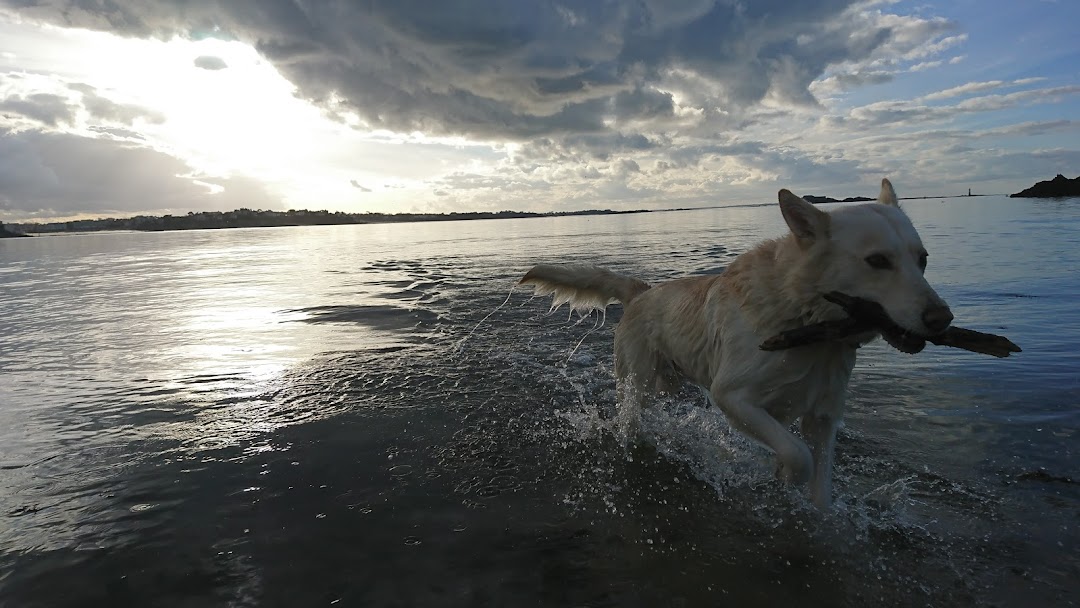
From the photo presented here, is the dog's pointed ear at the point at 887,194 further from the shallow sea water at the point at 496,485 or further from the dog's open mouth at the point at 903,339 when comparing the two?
the shallow sea water at the point at 496,485

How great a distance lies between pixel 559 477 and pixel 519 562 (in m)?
1.36

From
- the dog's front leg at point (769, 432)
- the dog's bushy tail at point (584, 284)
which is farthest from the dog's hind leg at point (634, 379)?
→ the dog's front leg at point (769, 432)

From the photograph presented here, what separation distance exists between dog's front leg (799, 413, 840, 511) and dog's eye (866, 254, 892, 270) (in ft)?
4.11

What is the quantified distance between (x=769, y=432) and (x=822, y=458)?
66 cm

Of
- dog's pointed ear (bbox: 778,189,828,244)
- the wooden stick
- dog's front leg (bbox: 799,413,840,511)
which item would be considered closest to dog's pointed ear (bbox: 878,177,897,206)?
dog's pointed ear (bbox: 778,189,828,244)

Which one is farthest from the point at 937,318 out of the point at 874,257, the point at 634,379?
the point at 634,379

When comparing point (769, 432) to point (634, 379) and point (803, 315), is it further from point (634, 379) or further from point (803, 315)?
point (634, 379)

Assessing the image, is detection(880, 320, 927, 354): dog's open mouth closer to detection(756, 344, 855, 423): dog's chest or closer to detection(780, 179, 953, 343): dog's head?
detection(780, 179, 953, 343): dog's head

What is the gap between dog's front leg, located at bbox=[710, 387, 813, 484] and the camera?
3943 millimetres

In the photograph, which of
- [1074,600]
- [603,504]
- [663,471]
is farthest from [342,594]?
[1074,600]

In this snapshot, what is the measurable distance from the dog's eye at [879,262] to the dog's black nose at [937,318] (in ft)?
1.38

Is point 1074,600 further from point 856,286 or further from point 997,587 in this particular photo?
point 856,286

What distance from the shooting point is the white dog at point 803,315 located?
3637 millimetres

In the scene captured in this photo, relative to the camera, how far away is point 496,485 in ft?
16.3
